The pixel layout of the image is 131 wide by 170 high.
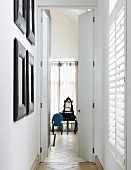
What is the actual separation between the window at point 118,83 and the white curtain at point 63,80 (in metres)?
6.85

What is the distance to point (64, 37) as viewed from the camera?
33.9 ft

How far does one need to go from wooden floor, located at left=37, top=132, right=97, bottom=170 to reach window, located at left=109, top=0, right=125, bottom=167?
5.87 ft

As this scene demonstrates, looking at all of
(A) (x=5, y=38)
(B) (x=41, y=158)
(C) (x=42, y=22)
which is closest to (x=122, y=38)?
(A) (x=5, y=38)

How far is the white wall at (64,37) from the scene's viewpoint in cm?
1027

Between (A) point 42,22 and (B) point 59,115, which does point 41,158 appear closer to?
(A) point 42,22

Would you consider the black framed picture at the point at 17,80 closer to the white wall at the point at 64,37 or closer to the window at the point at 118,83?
the window at the point at 118,83

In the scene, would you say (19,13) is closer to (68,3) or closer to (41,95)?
(68,3)

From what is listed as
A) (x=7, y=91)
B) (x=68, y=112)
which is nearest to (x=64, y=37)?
(x=68, y=112)

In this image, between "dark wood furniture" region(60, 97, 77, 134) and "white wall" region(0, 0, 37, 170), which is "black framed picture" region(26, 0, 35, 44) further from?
"dark wood furniture" region(60, 97, 77, 134)

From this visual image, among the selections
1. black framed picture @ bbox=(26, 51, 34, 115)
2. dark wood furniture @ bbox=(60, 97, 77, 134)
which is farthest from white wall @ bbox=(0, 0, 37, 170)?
dark wood furniture @ bbox=(60, 97, 77, 134)

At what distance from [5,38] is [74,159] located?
12.2 feet

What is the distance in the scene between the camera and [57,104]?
1023 centimetres

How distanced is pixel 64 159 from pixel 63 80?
4889mm

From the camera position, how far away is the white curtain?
10.3 metres
